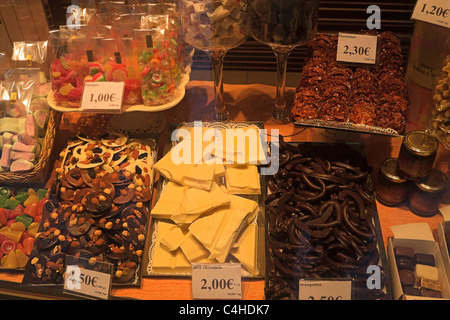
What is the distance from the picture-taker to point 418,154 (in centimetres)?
143

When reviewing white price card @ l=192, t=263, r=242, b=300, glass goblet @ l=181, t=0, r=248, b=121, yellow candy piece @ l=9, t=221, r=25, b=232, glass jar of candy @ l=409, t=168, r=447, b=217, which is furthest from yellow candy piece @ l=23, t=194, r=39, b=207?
glass jar of candy @ l=409, t=168, r=447, b=217

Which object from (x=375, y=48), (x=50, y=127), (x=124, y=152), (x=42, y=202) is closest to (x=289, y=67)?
(x=375, y=48)

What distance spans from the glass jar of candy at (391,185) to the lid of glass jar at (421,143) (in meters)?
0.15

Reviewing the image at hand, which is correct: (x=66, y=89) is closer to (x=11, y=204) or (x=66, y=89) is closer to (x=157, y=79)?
(x=157, y=79)

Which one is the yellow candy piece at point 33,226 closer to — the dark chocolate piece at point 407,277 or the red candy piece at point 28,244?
the red candy piece at point 28,244

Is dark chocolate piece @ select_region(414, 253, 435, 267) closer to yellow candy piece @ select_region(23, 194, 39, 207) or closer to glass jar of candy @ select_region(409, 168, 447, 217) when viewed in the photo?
glass jar of candy @ select_region(409, 168, 447, 217)

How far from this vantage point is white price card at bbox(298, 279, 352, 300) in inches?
49.0

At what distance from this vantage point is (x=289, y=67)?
2271 mm

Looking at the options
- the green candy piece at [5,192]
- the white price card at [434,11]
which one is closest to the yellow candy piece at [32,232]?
the green candy piece at [5,192]

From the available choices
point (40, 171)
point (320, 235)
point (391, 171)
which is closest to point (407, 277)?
point (320, 235)

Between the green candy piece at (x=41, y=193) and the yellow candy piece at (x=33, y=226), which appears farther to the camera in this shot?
the green candy piece at (x=41, y=193)

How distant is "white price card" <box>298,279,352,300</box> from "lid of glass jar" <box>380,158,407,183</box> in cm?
49

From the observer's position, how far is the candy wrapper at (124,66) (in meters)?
1.72

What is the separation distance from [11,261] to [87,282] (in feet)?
1.12
